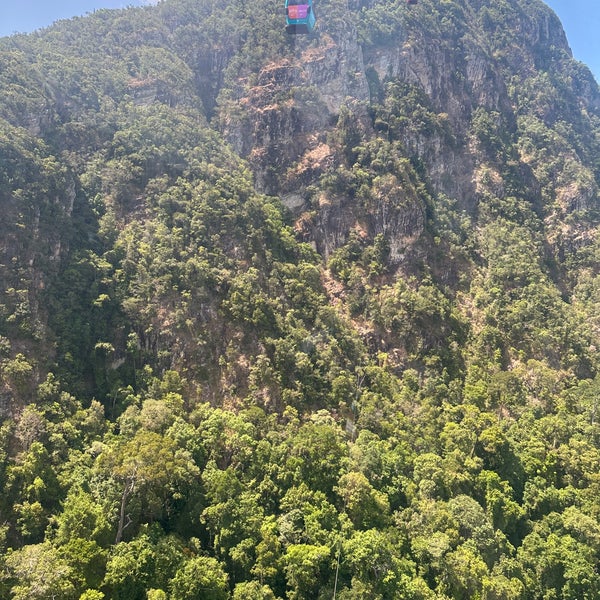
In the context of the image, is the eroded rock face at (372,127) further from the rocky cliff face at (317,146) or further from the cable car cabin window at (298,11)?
the cable car cabin window at (298,11)

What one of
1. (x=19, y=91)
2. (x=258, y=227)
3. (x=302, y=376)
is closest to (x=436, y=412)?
(x=302, y=376)

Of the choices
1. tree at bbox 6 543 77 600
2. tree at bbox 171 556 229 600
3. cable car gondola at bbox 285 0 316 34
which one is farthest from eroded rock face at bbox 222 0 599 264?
tree at bbox 6 543 77 600

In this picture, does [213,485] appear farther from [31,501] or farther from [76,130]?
[76,130]

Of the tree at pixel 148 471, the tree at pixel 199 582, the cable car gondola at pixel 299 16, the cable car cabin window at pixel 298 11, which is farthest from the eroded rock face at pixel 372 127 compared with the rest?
the tree at pixel 199 582

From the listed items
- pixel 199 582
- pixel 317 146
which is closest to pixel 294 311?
pixel 199 582

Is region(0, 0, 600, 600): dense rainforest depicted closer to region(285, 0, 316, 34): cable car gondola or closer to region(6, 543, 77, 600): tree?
region(6, 543, 77, 600): tree
